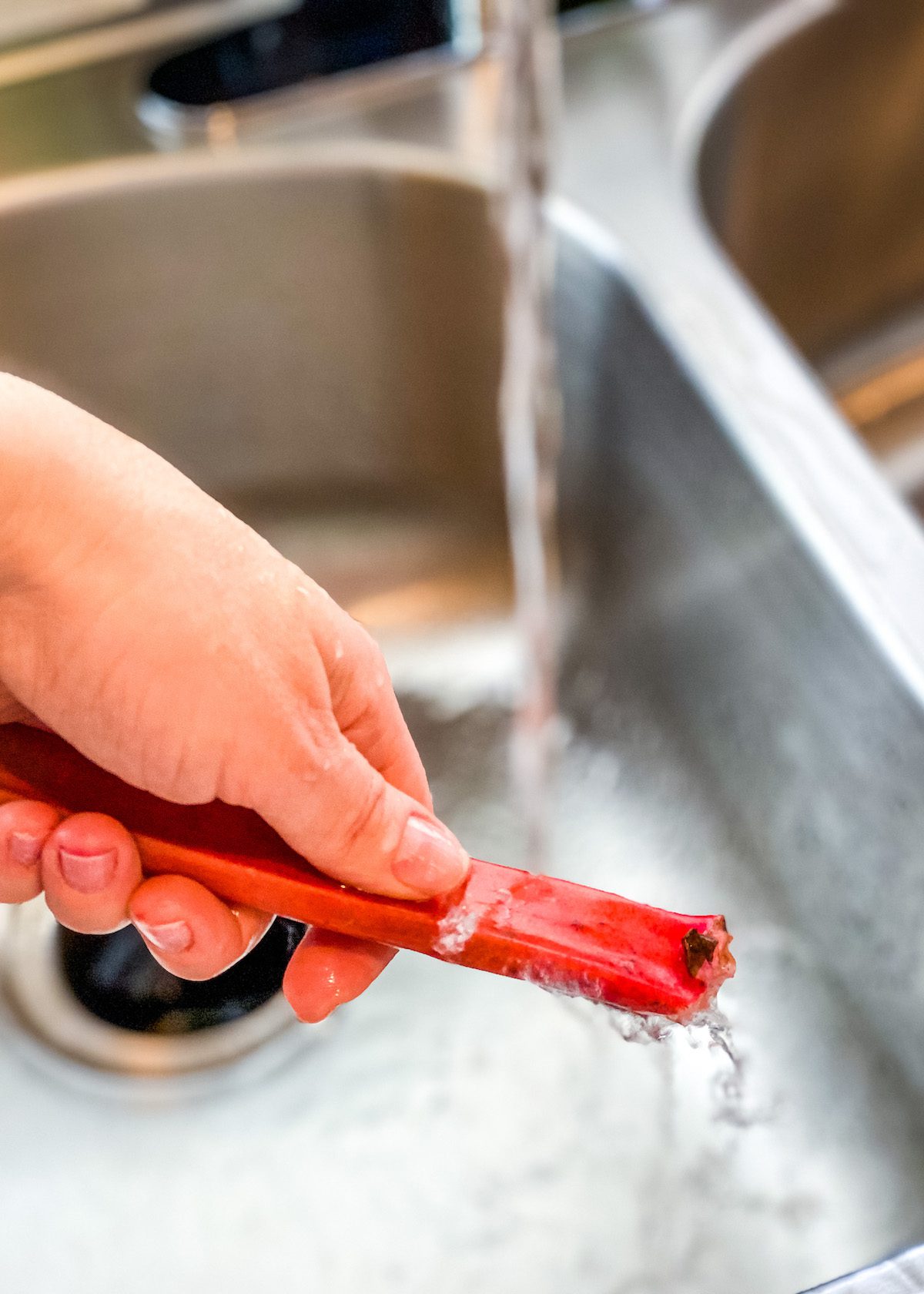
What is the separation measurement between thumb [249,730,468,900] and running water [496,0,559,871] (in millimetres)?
227

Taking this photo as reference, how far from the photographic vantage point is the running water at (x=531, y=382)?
0.55m

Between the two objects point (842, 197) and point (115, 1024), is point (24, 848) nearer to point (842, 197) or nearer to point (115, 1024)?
point (115, 1024)

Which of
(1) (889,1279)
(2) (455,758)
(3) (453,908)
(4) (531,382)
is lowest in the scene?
(1) (889,1279)

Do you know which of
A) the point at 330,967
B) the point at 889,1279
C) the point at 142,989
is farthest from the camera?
the point at 142,989

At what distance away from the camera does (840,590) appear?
1.39 feet

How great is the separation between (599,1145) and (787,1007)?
104 millimetres

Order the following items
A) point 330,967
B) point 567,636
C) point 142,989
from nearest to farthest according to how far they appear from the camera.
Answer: point 330,967, point 142,989, point 567,636

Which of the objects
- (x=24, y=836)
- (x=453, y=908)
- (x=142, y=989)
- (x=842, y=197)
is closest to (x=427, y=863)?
(x=453, y=908)

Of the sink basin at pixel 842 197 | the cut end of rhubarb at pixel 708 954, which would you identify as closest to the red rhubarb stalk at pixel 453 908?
the cut end of rhubarb at pixel 708 954

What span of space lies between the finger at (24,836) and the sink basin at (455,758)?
18 centimetres

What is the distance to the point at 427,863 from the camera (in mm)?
328

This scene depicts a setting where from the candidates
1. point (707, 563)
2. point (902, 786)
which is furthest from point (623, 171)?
point (902, 786)

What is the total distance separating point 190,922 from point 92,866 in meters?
0.04

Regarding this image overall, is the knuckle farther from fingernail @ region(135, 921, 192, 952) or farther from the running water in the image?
the running water
